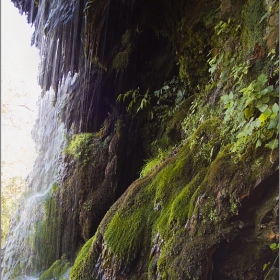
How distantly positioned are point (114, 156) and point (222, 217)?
3037 mm

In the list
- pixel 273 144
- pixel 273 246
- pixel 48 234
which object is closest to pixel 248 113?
pixel 273 144

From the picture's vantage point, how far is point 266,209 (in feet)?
7.32

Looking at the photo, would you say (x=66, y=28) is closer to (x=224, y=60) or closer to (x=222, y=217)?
(x=224, y=60)

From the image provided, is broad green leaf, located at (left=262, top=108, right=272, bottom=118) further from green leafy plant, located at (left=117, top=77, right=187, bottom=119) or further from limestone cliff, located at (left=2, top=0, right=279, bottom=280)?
green leafy plant, located at (left=117, top=77, right=187, bottom=119)

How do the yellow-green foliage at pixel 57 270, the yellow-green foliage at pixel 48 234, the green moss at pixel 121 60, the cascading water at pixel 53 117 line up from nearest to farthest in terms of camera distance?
the yellow-green foliage at pixel 57 270, the cascading water at pixel 53 117, the yellow-green foliage at pixel 48 234, the green moss at pixel 121 60

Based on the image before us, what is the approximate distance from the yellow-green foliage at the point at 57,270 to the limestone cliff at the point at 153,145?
0.10 feet

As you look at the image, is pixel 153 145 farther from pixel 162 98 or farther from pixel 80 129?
pixel 80 129

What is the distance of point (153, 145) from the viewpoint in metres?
4.94

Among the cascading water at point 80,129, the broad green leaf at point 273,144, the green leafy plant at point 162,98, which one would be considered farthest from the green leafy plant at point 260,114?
the cascading water at point 80,129

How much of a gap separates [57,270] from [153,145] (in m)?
2.32

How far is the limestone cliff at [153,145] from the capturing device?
2.34 m

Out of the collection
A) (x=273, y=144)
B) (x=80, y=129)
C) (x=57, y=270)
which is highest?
(x=80, y=129)

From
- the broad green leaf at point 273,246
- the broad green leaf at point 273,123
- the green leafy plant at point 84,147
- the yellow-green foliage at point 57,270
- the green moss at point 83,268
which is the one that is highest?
the green leafy plant at point 84,147

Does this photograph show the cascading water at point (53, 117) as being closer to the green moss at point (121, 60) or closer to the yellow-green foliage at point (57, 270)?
the yellow-green foliage at point (57, 270)
